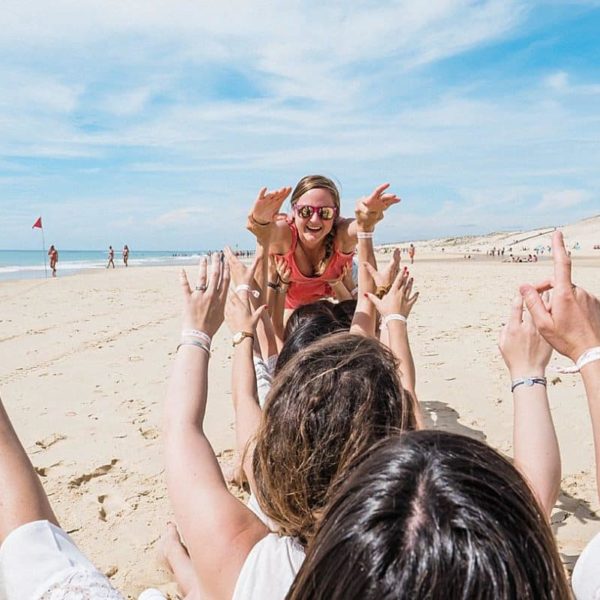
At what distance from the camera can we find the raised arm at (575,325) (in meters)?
1.50

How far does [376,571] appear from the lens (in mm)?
770

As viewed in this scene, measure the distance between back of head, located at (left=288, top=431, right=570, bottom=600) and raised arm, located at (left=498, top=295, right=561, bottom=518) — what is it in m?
0.95

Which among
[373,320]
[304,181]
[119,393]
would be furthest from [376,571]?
[119,393]

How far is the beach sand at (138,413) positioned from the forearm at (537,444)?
4.38 feet

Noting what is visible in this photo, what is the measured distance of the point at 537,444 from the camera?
1780 millimetres

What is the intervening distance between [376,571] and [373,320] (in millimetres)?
2527

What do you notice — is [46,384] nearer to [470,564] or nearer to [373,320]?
[373,320]

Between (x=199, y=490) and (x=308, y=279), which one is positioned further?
(x=308, y=279)

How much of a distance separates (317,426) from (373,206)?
7.72ft

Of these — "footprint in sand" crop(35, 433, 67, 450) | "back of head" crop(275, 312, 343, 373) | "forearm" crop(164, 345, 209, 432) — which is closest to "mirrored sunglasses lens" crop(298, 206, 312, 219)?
"back of head" crop(275, 312, 343, 373)

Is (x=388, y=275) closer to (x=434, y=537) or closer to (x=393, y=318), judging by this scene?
(x=393, y=318)

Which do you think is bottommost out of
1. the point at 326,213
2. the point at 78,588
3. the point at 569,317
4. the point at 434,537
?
the point at 78,588

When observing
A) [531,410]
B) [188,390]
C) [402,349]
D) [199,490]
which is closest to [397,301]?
[402,349]

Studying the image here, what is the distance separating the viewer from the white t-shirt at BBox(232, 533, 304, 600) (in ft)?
4.23
